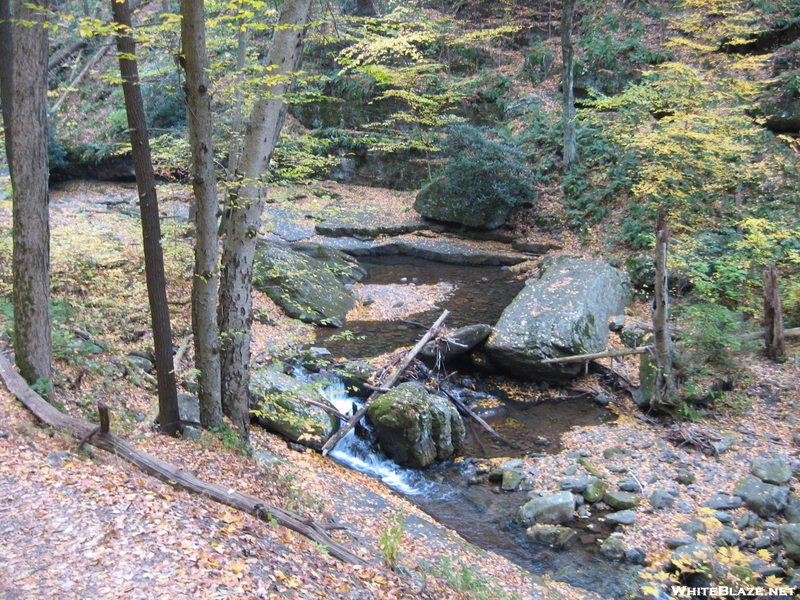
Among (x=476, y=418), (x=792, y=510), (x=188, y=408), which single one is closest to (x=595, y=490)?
(x=792, y=510)

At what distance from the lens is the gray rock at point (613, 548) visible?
5852 millimetres

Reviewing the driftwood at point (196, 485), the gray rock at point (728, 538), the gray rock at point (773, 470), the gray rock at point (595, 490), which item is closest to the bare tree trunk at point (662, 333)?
the gray rock at point (773, 470)

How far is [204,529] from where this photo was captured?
12.6 feet

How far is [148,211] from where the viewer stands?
4.78 meters

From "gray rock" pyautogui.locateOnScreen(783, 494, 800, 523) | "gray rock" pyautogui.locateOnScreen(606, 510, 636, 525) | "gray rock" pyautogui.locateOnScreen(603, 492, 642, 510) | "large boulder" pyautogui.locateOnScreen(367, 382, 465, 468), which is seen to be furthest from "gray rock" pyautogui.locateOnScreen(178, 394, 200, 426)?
"gray rock" pyautogui.locateOnScreen(783, 494, 800, 523)

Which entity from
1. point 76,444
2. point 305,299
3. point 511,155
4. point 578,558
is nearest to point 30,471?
point 76,444

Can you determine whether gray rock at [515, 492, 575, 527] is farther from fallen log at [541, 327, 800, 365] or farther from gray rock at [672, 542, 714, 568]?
fallen log at [541, 327, 800, 365]

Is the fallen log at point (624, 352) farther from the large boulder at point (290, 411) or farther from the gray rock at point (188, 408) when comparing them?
the gray rock at point (188, 408)

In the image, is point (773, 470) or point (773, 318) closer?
point (773, 470)

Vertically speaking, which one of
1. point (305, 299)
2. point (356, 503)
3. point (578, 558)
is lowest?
point (578, 558)

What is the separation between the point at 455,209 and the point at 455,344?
9062 mm

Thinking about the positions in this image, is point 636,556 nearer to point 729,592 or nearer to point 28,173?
point 729,592

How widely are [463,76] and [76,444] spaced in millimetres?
23028

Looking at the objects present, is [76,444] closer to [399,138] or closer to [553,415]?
[553,415]
